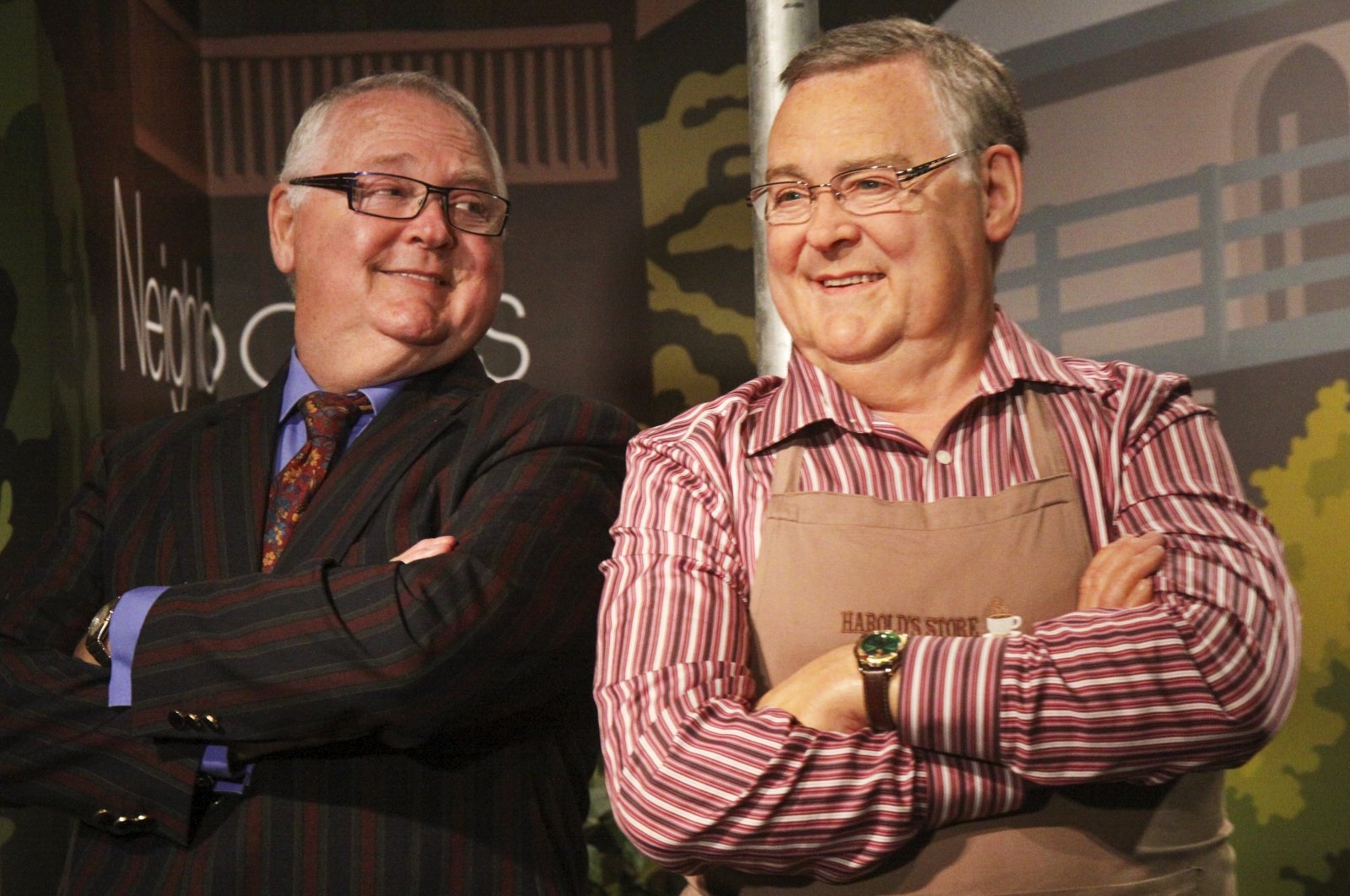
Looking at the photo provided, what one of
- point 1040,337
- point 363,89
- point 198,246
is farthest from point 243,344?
point 1040,337

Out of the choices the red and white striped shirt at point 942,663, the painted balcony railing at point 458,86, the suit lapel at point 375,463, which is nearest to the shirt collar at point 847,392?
the red and white striped shirt at point 942,663

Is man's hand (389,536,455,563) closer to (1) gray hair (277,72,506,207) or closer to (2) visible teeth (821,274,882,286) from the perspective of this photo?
(2) visible teeth (821,274,882,286)

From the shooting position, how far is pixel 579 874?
2.33 m

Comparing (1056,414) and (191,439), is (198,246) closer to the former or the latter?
(191,439)

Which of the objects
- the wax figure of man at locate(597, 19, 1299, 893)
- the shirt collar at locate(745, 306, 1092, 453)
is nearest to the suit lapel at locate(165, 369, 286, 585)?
the wax figure of man at locate(597, 19, 1299, 893)

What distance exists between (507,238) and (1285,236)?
1927 mm

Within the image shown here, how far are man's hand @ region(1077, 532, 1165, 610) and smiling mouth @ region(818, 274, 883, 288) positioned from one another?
459mm

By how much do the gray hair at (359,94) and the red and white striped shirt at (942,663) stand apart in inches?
38.4

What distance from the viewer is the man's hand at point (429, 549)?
2.13 meters

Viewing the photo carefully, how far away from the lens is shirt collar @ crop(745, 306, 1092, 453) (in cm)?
198

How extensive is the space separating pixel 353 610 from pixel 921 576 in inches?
30.4

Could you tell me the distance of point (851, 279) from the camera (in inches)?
78.3

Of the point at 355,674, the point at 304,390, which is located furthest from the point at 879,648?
the point at 304,390

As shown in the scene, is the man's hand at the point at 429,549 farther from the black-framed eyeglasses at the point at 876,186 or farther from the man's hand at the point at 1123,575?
the man's hand at the point at 1123,575
